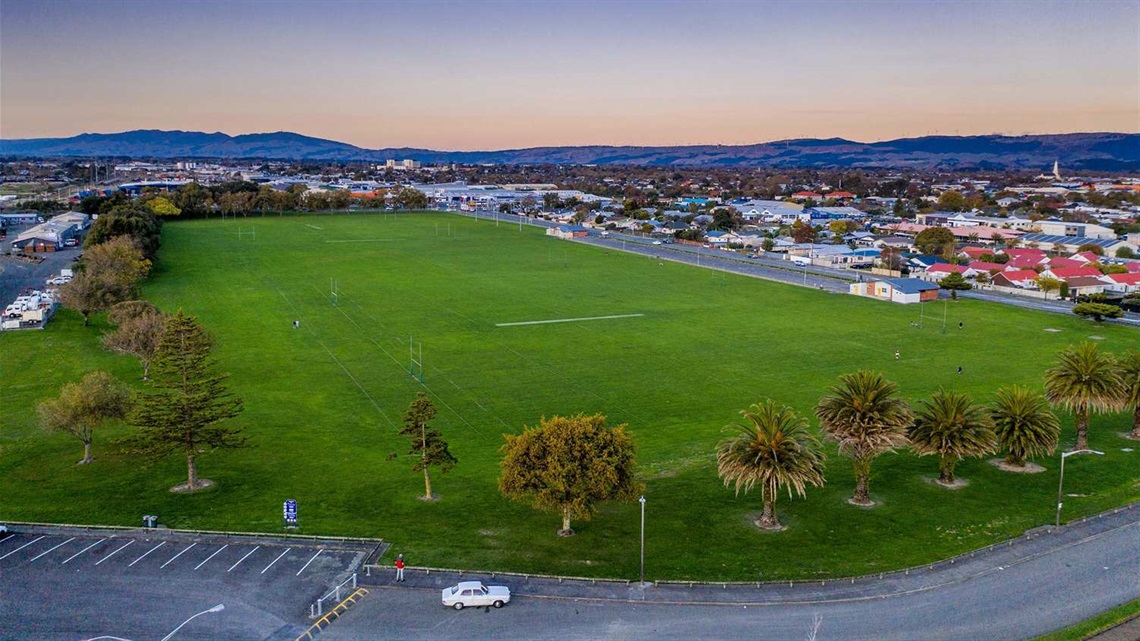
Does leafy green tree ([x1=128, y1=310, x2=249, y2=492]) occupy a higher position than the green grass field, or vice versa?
leafy green tree ([x1=128, y1=310, x2=249, y2=492])

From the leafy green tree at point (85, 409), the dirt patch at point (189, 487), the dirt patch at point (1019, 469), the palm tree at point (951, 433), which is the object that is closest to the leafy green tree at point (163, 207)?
the leafy green tree at point (85, 409)

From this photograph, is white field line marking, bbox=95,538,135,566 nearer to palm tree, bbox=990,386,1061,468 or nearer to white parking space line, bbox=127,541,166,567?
white parking space line, bbox=127,541,166,567

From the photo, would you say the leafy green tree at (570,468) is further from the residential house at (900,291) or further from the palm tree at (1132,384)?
the residential house at (900,291)

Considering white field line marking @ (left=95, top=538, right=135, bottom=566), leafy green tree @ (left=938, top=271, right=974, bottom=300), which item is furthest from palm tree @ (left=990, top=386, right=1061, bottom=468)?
leafy green tree @ (left=938, top=271, right=974, bottom=300)

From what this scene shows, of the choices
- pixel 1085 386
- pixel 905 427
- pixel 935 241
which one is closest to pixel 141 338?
pixel 905 427

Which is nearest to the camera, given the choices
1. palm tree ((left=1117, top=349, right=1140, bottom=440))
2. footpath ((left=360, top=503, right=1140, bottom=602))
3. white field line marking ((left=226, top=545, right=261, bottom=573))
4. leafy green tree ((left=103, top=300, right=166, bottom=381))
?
footpath ((left=360, top=503, right=1140, bottom=602))

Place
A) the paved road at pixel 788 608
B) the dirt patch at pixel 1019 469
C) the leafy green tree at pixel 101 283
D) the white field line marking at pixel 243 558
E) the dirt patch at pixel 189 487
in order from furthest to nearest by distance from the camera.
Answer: the leafy green tree at pixel 101 283 < the dirt patch at pixel 1019 469 < the dirt patch at pixel 189 487 < the white field line marking at pixel 243 558 < the paved road at pixel 788 608
